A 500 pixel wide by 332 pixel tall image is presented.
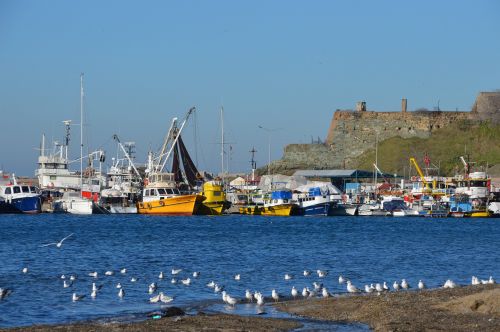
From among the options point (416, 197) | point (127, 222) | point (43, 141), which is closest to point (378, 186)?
point (416, 197)

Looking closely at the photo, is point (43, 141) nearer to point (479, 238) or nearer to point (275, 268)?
point (479, 238)

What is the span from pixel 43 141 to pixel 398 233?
5605cm

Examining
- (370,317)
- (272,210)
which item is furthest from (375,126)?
(370,317)

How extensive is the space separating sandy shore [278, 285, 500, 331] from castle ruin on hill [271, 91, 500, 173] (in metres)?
115

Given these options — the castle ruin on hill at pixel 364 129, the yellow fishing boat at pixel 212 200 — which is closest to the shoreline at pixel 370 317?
the yellow fishing boat at pixel 212 200

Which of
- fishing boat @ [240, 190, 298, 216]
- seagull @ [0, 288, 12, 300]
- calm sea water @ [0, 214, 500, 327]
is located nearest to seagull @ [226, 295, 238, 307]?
calm sea water @ [0, 214, 500, 327]

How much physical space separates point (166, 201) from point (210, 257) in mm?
40340

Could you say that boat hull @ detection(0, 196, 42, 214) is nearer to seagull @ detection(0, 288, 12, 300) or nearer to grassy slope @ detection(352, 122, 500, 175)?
grassy slope @ detection(352, 122, 500, 175)

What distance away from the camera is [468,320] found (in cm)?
2188

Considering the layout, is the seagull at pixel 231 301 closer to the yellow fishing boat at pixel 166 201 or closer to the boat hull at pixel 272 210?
the yellow fishing boat at pixel 166 201

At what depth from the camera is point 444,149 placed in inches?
5236

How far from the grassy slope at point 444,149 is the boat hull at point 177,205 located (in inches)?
1870

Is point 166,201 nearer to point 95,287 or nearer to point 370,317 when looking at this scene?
point 95,287

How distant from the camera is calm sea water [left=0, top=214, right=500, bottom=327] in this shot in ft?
95.2
